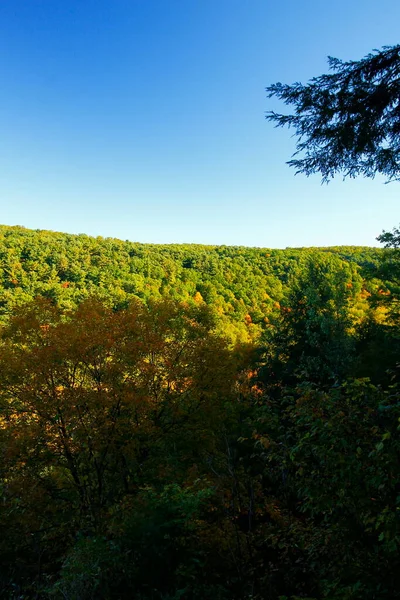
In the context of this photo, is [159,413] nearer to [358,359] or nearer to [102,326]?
[102,326]

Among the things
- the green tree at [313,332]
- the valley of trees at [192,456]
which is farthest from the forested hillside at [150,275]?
the valley of trees at [192,456]

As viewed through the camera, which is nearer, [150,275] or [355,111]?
[355,111]

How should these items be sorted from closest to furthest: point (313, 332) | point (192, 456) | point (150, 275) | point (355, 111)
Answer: point (355, 111) < point (192, 456) < point (313, 332) < point (150, 275)

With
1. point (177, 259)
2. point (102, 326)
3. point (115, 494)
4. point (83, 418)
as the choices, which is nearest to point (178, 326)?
point (102, 326)

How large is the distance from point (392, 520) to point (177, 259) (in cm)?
8957

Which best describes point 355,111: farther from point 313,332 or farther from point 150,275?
point 150,275

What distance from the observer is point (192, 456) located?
12766mm

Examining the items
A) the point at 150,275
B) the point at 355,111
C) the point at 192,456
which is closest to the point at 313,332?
the point at 192,456

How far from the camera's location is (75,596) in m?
4.34

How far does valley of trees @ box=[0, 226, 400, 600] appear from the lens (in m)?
3.80

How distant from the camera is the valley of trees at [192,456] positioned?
3.80 m

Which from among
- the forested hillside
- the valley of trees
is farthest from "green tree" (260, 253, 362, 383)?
the forested hillside

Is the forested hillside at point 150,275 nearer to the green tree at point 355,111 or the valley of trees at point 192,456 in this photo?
the valley of trees at point 192,456

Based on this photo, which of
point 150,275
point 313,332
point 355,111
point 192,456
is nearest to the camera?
point 355,111
